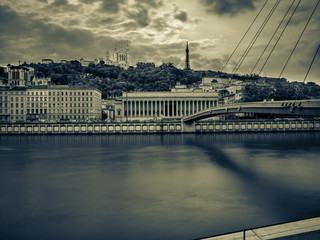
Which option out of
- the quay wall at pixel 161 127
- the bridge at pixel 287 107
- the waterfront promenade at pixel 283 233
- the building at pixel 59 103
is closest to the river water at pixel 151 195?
the waterfront promenade at pixel 283 233

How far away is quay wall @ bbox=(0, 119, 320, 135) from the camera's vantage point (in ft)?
237

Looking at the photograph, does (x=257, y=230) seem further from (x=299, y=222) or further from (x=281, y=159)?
(x=281, y=159)

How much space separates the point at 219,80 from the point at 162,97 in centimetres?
8449

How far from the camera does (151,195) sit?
67.3 feet

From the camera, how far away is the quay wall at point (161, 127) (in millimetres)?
72250

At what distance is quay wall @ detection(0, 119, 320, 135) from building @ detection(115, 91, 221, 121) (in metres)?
22.8

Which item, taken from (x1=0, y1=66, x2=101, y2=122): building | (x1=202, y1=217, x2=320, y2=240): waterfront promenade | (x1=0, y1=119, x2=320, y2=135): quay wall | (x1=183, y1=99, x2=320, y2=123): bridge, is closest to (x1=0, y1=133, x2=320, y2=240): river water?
(x1=202, y1=217, x2=320, y2=240): waterfront promenade

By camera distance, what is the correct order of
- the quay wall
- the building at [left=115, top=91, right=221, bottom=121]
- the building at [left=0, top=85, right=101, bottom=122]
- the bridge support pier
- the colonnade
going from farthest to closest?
the colonnade < the building at [left=115, top=91, right=221, bottom=121] < the building at [left=0, top=85, right=101, bottom=122] < the bridge support pier < the quay wall

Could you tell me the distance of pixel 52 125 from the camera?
238 ft

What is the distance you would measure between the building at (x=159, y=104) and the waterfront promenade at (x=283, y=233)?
86.5m

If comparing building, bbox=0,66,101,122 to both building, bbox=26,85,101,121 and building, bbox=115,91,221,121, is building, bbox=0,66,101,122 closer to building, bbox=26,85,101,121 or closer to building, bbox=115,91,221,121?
building, bbox=26,85,101,121

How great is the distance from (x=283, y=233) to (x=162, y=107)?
8887 cm

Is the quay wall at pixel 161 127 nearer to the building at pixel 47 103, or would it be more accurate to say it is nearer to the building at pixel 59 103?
the building at pixel 47 103

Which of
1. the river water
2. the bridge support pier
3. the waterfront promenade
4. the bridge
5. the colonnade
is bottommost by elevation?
the river water
